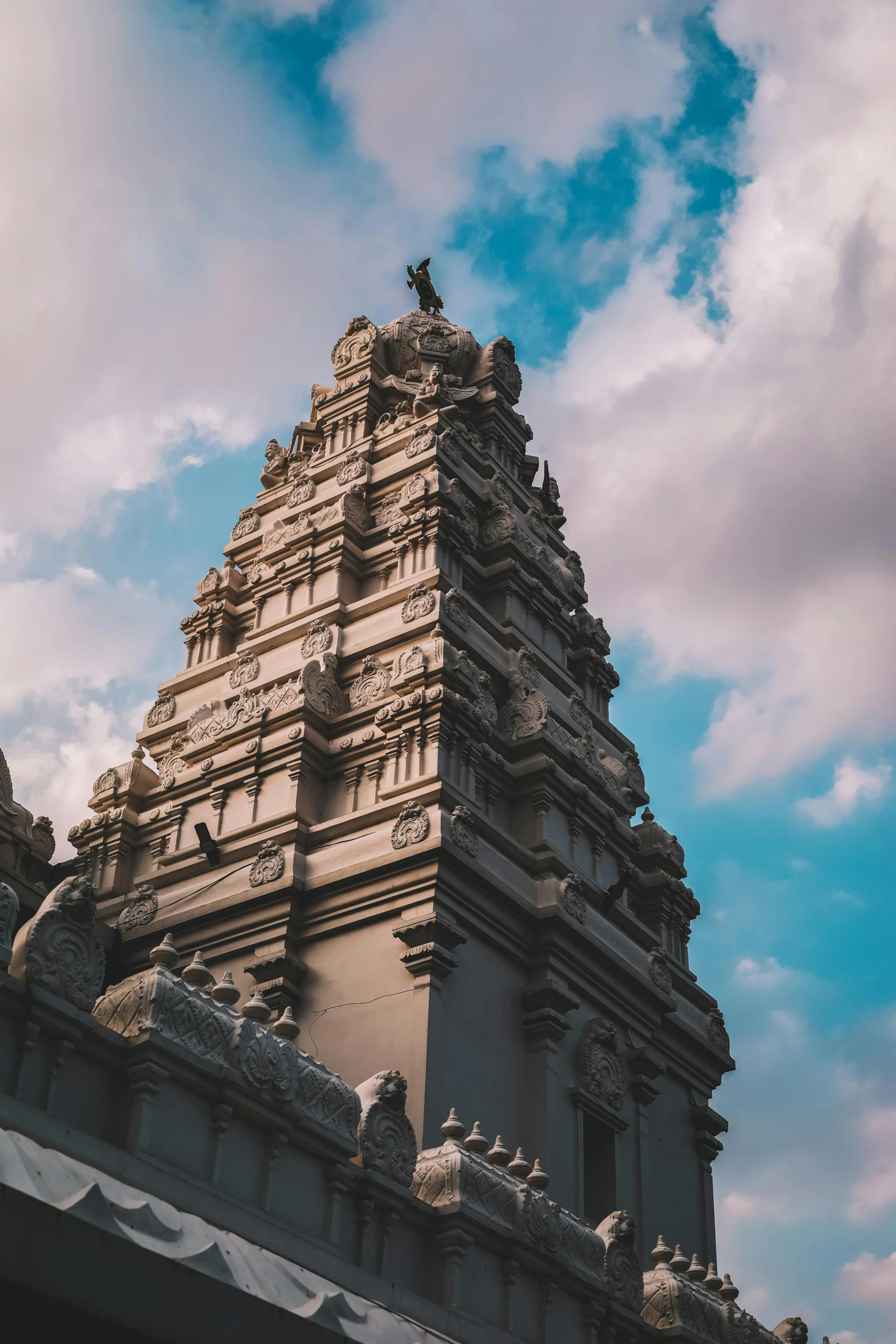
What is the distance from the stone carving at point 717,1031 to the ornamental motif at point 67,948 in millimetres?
20453

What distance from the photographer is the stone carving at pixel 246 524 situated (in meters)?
39.2

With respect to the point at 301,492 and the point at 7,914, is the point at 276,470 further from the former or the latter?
the point at 7,914

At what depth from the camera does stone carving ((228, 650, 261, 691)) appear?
33875 millimetres

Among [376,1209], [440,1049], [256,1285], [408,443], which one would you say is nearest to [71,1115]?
[256,1285]

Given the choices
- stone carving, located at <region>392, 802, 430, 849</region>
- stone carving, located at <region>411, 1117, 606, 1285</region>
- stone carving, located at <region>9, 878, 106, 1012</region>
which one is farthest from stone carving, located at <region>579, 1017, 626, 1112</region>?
stone carving, located at <region>9, 878, 106, 1012</region>

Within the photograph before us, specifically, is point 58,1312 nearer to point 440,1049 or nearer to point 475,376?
point 440,1049

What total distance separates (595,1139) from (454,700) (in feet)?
27.7

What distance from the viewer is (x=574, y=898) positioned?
94.4 feet

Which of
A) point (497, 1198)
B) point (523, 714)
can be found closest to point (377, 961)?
point (523, 714)

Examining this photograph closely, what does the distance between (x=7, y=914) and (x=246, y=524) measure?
25.0 metres

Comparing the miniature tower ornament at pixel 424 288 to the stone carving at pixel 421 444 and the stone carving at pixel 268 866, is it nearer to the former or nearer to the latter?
the stone carving at pixel 421 444

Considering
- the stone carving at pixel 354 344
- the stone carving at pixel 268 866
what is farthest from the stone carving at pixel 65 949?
the stone carving at pixel 354 344

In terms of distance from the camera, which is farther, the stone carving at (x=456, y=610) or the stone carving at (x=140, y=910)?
the stone carving at (x=456, y=610)

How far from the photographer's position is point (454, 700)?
2898cm
